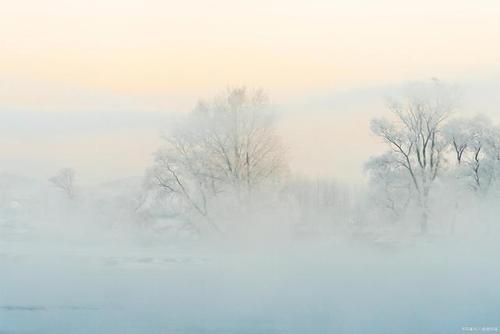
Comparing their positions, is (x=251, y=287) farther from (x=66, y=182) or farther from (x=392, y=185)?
(x=66, y=182)

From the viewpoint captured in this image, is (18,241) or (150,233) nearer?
(150,233)

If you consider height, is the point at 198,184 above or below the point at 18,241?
above

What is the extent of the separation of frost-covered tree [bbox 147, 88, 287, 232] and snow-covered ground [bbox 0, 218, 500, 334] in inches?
105

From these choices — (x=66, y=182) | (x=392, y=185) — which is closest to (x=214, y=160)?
(x=392, y=185)

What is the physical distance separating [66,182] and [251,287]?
3771 cm

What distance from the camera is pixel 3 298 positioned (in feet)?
62.3

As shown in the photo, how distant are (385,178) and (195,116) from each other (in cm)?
1018

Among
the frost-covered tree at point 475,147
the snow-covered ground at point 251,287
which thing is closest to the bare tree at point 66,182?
the snow-covered ground at point 251,287

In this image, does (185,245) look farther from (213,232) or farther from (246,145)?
(246,145)

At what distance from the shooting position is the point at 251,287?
2142cm

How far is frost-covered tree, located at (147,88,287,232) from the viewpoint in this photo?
111ft

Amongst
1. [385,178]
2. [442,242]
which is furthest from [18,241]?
[442,242]

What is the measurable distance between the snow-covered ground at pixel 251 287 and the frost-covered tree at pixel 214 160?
8.76ft

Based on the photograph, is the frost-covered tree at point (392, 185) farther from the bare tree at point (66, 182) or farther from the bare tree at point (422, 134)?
the bare tree at point (66, 182)
